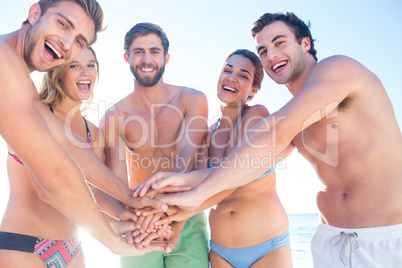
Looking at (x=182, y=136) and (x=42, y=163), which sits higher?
(x=182, y=136)

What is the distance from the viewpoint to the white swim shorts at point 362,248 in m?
2.38

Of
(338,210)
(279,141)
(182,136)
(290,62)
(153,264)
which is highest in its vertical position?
(290,62)

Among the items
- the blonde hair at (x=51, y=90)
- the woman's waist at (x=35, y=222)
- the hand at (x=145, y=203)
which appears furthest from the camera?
the blonde hair at (x=51, y=90)

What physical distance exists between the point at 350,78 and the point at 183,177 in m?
1.82

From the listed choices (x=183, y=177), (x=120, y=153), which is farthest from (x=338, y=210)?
(x=120, y=153)

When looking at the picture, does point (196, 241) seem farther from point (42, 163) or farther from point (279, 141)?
point (42, 163)

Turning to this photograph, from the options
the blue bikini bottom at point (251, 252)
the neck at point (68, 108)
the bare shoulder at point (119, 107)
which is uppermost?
the bare shoulder at point (119, 107)

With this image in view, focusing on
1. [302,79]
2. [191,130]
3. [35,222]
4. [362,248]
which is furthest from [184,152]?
[362,248]

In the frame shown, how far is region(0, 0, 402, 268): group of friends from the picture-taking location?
2451 millimetres

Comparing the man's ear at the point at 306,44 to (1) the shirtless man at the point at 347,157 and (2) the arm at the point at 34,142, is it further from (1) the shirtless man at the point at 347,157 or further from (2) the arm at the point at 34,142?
(2) the arm at the point at 34,142

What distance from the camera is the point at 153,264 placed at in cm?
381

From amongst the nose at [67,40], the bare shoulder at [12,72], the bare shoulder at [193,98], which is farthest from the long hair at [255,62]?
the bare shoulder at [12,72]

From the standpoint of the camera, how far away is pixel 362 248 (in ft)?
8.14

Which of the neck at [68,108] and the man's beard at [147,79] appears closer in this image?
the neck at [68,108]
